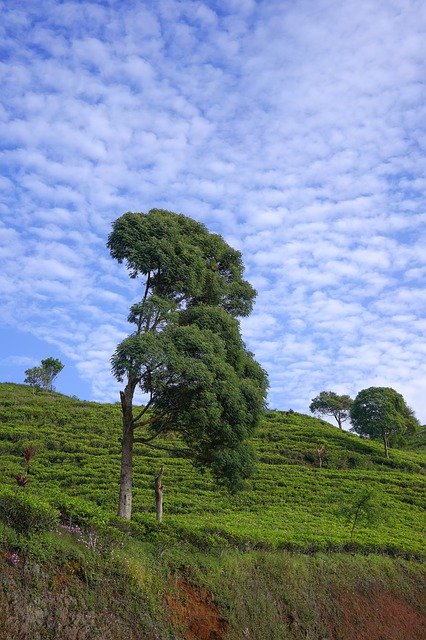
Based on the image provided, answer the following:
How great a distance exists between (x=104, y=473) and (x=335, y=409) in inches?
2679

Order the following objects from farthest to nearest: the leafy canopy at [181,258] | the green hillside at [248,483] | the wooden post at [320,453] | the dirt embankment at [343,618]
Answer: the wooden post at [320,453]
the green hillside at [248,483]
the leafy canopy at [181,258]
the dirt embankment at [343,618]

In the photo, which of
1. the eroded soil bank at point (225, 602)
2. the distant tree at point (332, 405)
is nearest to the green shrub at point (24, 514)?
the eroded soil bank at point (225, 602)

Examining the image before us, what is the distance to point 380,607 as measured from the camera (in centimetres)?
1866

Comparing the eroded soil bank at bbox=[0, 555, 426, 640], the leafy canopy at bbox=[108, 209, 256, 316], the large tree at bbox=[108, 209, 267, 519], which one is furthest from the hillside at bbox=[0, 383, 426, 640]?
the leafy canopy at bbox=[108, 209, 256, 316]

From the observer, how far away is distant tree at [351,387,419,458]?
68500 millimetres

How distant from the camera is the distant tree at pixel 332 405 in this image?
9894cm

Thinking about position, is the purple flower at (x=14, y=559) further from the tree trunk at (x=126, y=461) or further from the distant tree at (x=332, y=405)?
the distant tree at (x=332, y=405)

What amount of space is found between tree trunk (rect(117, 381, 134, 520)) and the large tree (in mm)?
29

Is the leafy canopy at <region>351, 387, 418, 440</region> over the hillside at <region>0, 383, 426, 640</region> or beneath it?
over

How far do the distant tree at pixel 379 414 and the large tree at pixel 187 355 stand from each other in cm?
5280

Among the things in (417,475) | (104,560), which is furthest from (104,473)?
(417,475)

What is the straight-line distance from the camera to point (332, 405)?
324ft

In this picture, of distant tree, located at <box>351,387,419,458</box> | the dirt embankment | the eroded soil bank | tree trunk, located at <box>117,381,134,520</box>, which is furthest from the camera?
distant tree, located at <box>351,387,419,458</box>

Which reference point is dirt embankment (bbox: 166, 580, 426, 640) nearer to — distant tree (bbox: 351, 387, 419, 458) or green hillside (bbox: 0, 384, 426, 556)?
green hillside (bbox: 0, 384, 426, 556)
